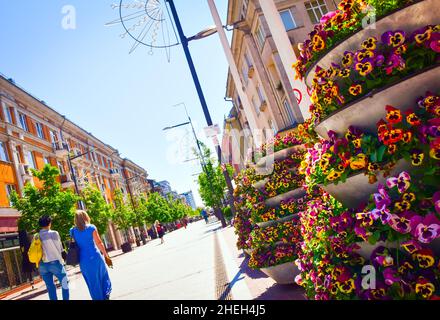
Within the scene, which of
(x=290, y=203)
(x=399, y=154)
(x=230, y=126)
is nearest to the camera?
(x=399, y=154)

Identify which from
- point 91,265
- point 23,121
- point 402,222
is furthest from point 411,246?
point 23,121

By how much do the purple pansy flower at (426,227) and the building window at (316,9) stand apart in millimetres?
21477

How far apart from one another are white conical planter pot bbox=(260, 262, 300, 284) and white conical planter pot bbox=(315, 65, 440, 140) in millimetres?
3084

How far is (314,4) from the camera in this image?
2133 centimetres

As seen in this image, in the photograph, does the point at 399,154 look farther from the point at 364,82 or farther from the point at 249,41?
the point at 249,41

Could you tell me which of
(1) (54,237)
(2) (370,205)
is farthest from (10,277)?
(2) (370,205)

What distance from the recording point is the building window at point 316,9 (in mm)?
21078

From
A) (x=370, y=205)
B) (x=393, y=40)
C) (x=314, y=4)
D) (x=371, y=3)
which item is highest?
(x=314, y=4)

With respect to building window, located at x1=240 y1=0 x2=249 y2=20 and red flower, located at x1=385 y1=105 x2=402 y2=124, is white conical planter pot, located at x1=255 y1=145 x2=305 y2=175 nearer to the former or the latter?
red flower, located at x1=385 y1=105 x2=402 y2=124

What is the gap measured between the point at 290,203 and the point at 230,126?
3970 centimetres

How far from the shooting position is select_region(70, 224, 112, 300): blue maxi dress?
5583 millimetres

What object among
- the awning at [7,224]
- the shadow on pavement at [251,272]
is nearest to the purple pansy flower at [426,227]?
the shadow on pavement at [251,272]

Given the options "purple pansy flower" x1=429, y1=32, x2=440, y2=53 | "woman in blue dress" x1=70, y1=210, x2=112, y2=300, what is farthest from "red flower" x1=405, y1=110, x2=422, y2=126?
"woman in blue dress" x1=70, y1=210, x2=112, y2=300

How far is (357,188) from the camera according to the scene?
2.41 meters
